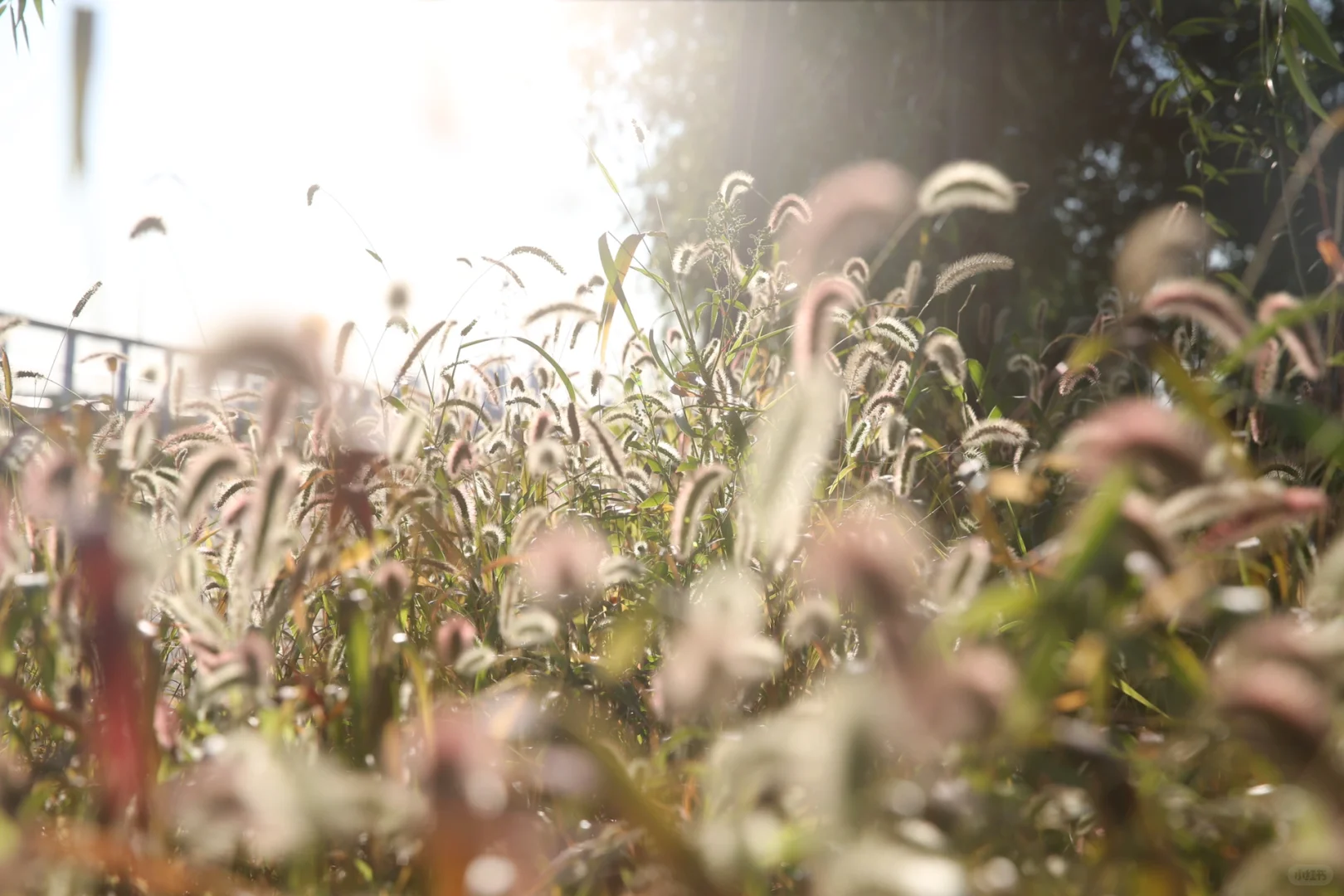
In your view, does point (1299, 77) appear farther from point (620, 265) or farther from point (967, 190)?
point (620, 265)

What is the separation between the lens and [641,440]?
1.78 metres

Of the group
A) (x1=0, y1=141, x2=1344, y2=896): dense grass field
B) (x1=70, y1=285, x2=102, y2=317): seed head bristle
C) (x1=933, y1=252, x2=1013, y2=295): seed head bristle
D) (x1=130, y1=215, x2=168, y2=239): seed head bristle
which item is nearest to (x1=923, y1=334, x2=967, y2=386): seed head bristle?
(x1=0, y1=141, x2=1344, y2=896): dense grass field

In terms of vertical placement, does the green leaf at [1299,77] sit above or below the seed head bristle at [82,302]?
above

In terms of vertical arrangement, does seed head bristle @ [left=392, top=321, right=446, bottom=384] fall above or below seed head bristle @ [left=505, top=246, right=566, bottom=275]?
below

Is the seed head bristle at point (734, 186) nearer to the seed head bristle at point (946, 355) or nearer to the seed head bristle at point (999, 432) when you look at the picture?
the seed head bristle at point (946, 355)

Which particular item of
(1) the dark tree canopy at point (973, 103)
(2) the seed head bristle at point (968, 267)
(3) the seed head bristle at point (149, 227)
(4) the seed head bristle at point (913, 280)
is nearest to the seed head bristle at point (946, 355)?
(2) the seed head bristle at point (968, 267)

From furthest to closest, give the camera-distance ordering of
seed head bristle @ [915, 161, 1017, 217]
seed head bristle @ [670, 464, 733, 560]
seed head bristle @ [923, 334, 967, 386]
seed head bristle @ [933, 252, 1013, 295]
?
seed head bristle @ [933, 252, 1013, 295] → seed head bristle @ [923, 334, 967, 386] → seed head bristle @ [915, 161, 1017, 217] → seed head bristle @ [670, 464, 733, 560]

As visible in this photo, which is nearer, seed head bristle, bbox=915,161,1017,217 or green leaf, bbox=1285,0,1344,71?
seed head bristle, bbox=915,161,1017,217

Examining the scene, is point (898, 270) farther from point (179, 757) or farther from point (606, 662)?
point (179, 757)

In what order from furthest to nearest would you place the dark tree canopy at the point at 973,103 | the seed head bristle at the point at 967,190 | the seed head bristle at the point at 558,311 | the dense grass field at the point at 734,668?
the dark tree canopy at the point at 973,103, the seed head bristle at the point at 558,311, the seed head bristle at the point at 967,190, the dense grass field at the point at 734,668

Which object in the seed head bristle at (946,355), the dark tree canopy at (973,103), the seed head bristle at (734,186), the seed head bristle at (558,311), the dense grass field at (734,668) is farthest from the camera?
the dark tree canopy at (973,103)

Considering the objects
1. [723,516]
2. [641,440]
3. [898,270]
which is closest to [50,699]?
[723,516]

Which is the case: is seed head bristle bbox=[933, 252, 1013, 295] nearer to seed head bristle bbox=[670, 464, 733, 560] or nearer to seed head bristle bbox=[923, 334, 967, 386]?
seed head bristle bbox=[923, 334, 967, 386]

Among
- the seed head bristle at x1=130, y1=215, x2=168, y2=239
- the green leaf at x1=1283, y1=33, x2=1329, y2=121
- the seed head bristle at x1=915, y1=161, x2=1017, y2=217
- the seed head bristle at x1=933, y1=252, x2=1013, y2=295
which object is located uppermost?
the green leaf at x1=1283, y1=33, x2=1329, y2=121
